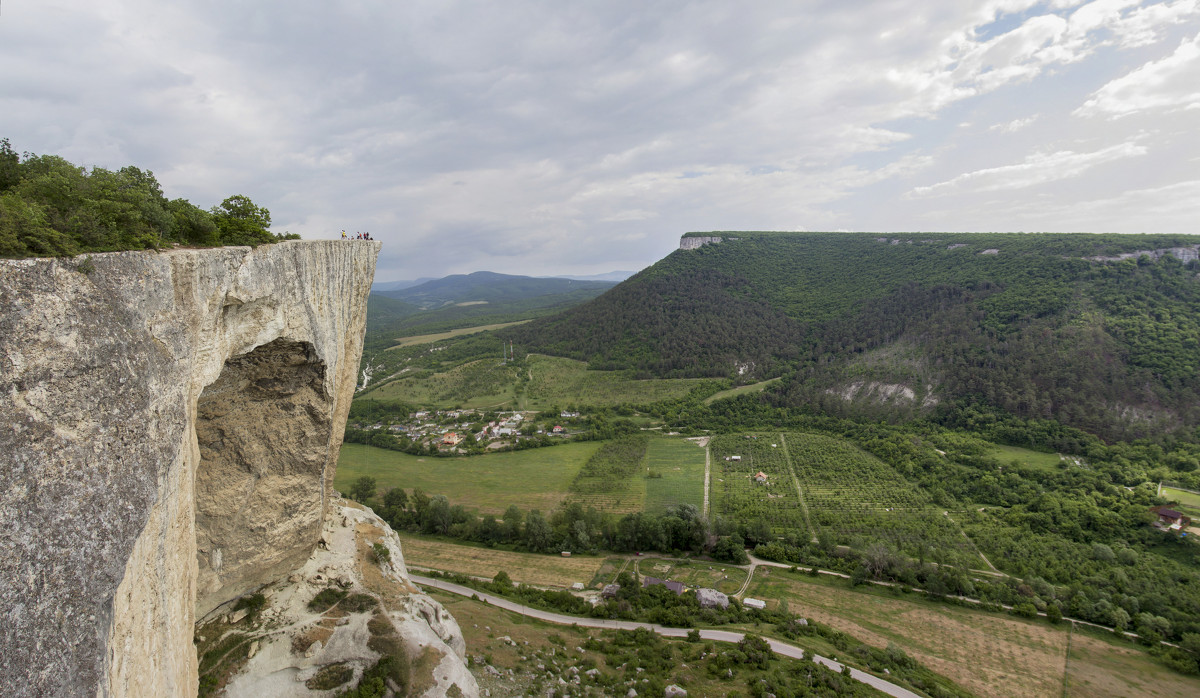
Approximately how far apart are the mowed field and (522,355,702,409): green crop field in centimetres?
4798

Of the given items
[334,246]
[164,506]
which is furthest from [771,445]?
[164,506]

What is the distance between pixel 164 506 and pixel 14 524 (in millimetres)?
2437

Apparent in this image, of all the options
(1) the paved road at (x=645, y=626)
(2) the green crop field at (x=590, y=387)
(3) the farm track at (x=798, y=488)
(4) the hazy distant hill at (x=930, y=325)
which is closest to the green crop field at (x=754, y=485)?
(3) the farm track at (x=798, y=488)

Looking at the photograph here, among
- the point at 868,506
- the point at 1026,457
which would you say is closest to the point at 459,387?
the point at 868,506

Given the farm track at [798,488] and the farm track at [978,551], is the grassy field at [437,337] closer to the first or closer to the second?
the farm track at [798,488]

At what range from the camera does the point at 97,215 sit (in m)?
9.63

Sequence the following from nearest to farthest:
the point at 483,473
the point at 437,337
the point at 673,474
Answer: the point at 673,474
the point at 483,473
the point at 437,337

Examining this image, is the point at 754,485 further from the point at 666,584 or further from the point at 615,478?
the point at 666,584

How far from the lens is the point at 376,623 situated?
722 inches

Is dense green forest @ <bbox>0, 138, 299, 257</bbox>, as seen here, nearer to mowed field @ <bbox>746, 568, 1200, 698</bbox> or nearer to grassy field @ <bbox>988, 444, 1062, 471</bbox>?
mowed field @ <bbox>746, 568, 1200, 698</bbox>

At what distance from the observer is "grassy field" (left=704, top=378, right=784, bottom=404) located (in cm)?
8081

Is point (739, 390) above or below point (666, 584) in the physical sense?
above

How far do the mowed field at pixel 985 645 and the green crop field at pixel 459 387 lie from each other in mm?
59048

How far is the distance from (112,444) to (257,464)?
378 inches
